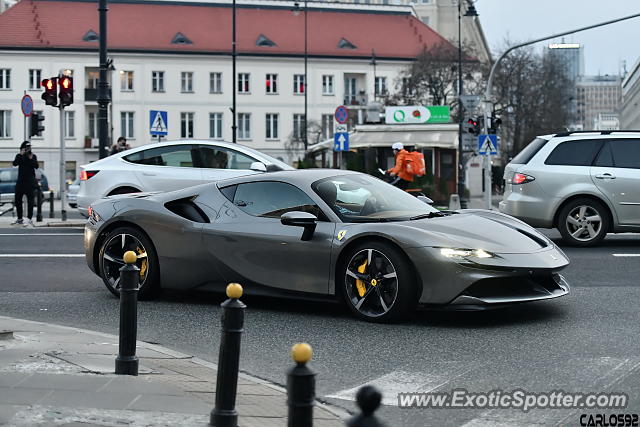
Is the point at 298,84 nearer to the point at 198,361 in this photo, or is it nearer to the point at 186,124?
the point at 186,124

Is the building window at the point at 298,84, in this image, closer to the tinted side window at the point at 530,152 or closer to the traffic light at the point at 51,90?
the traffic light at the point at 51,90

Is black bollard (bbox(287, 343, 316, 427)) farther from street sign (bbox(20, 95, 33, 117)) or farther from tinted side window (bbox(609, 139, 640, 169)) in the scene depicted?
street sign (bbox(20, 95, 33, 117))

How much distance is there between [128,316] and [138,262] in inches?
138

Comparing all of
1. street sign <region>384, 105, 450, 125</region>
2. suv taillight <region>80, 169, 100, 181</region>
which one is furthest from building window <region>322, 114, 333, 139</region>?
suv taillight <region>80, 169, 100, 181</region>

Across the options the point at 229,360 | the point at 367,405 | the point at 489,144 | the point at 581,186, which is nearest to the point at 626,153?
the point at 581,186

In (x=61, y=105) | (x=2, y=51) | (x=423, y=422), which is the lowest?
(x=423, y=422)

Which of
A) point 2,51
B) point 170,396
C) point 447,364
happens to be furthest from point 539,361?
point 2,51

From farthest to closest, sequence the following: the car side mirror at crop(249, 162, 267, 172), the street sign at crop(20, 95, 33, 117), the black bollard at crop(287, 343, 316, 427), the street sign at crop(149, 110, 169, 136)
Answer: the street sign at crop(149, 110, 169, 136) → the street sign at crop(20, 95, 33, 117) → the car side mirror at crop(249, 162, 267, 172) → the black bollard at crop(287, 343, 316, 427)

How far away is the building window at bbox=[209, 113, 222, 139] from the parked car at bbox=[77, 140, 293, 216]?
66.4 metres

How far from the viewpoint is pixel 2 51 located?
79.9m

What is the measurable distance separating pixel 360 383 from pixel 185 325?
8.82ft

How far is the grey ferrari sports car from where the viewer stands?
8.38 metres

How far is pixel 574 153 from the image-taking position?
1555 cm

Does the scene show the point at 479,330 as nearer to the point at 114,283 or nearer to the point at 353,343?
the point at 353,343
